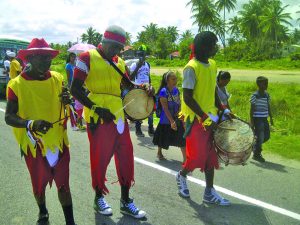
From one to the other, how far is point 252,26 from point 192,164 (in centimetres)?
7862

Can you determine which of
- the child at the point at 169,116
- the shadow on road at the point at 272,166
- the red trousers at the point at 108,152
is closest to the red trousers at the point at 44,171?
the red trousers at the point at 108,152

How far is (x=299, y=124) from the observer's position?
928cm

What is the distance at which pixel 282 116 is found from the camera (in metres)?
10.6

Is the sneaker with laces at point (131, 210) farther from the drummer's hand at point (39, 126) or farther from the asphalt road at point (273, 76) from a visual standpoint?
the asphalt road at point (273, 76)

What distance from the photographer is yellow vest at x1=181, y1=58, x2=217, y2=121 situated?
4.44 metres

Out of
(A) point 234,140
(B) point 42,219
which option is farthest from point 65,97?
(A) point 234,140

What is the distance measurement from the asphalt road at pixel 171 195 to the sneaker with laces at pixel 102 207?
0.22 feet

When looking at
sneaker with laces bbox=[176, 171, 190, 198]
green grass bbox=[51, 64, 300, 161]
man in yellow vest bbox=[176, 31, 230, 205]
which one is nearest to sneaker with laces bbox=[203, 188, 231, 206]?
man in yellow vest bbox=[176, 31, 230, 205]

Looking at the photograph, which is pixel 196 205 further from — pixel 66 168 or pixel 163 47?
pixel 163 47

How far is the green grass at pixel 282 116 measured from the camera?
7.56 meters

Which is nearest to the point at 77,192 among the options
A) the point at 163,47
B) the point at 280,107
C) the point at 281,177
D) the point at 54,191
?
the point at 54,191

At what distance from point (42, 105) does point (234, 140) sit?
2.10 metres

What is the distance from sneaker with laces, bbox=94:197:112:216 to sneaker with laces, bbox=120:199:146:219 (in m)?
0.15

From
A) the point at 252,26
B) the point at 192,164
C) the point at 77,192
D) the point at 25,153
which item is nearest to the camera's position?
the point at 25,153
